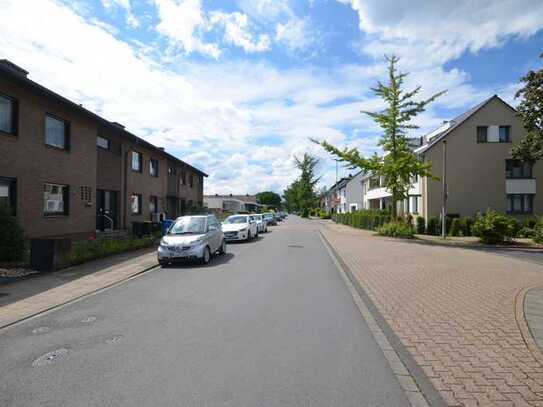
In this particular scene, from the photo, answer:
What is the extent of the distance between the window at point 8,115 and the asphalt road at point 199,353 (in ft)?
28.4

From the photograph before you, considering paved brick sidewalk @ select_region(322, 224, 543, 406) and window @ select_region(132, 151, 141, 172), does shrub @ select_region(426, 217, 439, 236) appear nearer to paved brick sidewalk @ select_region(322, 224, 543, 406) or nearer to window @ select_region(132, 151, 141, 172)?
paved brick sidewalk @ select_region(322, 224, 543, 406)

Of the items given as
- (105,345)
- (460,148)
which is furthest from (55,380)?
(460,148)

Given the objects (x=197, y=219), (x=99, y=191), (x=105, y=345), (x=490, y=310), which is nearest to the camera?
(x=105, y=345)

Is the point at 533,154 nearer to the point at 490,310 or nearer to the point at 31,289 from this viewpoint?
the point at 490,310

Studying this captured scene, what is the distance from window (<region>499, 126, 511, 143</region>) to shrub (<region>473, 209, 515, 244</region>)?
11.3 m

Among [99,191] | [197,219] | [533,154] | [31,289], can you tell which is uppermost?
[533,154]

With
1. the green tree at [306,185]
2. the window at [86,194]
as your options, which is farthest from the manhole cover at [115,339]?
the green tree at [306,185]

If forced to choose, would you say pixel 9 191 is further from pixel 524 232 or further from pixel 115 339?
pixel 524 232

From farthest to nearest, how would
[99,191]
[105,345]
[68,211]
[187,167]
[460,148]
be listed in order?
[187,167], [460,148], [99,191], [68,211], [105,345]

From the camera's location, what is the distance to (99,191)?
19.9 meters

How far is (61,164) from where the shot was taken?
15.7 meters

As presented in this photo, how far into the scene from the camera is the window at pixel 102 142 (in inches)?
778

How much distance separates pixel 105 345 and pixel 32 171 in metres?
11.7

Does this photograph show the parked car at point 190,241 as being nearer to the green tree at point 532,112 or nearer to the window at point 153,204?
the window at point 153,204
